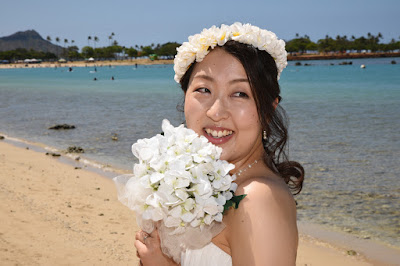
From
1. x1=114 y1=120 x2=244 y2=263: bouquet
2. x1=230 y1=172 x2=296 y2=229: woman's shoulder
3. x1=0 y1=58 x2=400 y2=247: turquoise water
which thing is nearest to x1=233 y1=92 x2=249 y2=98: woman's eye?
x1=114 y1=120 x2=244 y2=263: bouquet

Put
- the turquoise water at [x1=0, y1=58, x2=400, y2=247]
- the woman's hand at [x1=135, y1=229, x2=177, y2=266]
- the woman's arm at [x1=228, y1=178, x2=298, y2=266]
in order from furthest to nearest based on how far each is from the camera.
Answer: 1. the turquoise water at [x1=0, y1=58, x2=400, y2=247]
2. the woman's hand at [x1=135, y1=229, x2=177, y2=266]
3. the woman's arm at [x1=228, y1=178, x2=298, y2=266]

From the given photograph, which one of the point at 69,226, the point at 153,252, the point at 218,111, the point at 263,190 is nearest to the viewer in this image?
the point at 263,190

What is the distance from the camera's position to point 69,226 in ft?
27.5

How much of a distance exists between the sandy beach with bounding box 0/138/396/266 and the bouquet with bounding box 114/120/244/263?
5.00 meters

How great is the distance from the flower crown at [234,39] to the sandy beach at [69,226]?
17.0ft

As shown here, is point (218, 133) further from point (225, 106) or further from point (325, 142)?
point (325, 142)

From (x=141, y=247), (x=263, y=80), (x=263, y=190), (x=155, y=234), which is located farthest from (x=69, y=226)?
(x=263, y=190)

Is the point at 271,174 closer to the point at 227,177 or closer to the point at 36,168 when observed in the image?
the point at 227,177

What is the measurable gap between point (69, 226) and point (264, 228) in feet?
22.8

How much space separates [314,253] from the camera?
7.67 m

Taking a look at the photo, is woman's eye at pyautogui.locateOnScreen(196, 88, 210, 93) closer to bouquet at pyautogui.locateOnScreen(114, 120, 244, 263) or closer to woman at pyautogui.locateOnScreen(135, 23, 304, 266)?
woman at pyautogui.locateOnScreen(135, 23, 304, 266)

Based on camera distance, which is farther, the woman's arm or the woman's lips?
the woman's lips

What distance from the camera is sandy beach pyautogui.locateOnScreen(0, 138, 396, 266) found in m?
7.07

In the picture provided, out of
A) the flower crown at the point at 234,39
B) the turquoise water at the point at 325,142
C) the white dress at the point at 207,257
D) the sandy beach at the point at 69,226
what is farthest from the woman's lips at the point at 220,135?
the sandy beach at the point at 69,226
